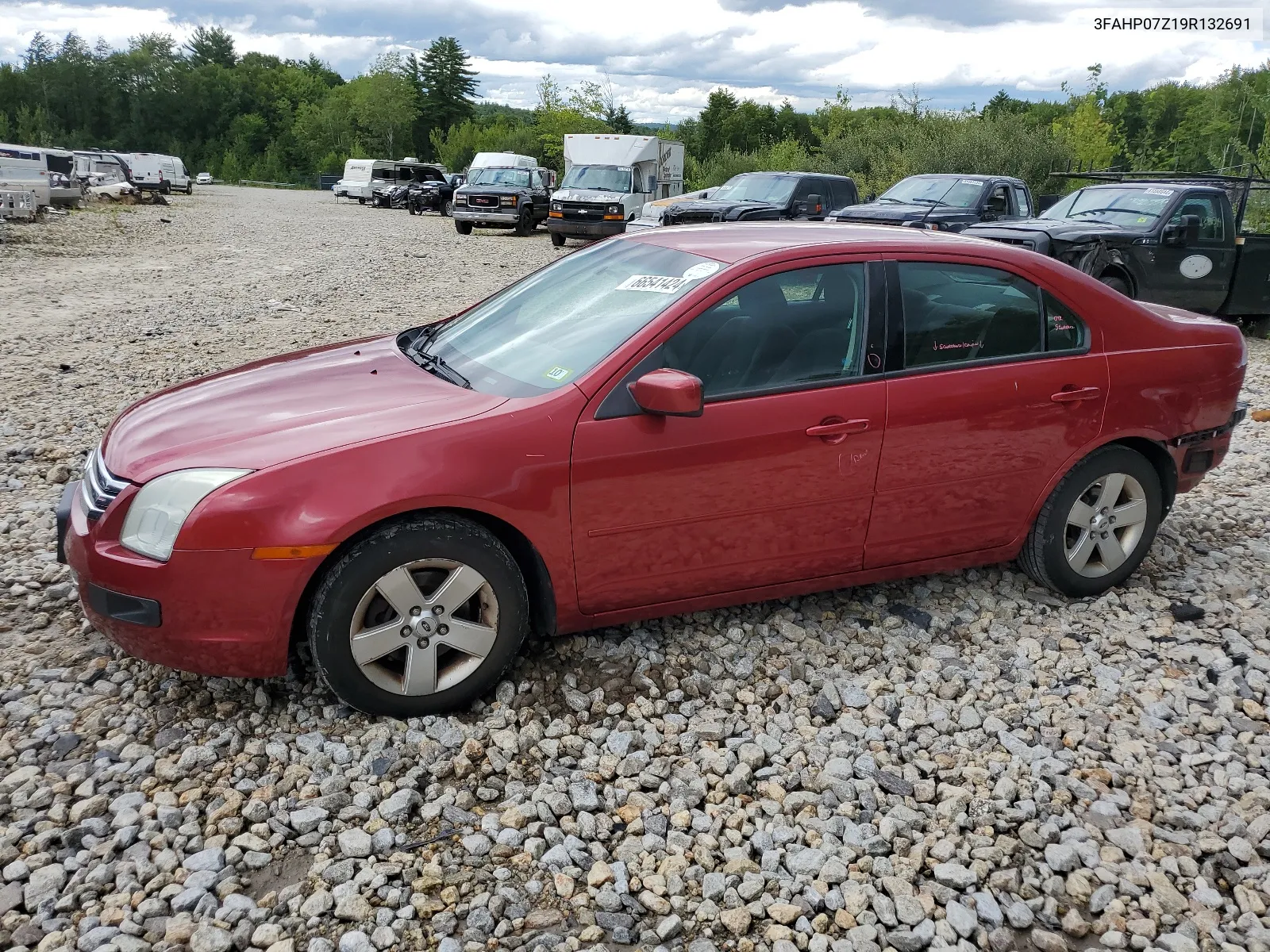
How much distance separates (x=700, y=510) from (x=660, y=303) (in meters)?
0.79

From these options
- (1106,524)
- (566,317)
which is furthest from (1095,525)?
(566,317)

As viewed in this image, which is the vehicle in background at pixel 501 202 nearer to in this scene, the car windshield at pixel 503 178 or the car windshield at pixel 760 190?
the car windshield at pixel 503 178

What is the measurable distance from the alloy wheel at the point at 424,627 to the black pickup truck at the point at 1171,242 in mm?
9389

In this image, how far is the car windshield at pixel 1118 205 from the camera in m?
11.7

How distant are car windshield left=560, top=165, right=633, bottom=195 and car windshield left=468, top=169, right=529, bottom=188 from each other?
3.38 m

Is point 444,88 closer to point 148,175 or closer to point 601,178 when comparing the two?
point 148,175

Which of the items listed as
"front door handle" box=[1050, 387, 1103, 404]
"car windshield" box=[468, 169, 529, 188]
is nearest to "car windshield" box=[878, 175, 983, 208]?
"front door handle" box=[1050, 387, 1103, 404]

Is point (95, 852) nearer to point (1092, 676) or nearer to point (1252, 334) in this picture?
point (1092, 676)

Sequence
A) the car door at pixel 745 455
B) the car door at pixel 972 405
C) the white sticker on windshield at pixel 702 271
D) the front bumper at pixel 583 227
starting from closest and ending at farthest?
the car door at pixel 745 455
the white sticker on windshield at pixel 702 271
the car door at pixel 972 405
the front bumper at pixel 583 227

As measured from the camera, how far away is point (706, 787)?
321cm

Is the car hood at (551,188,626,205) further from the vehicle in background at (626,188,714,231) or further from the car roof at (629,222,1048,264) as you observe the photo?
the car roof at (629,222,1048,264)

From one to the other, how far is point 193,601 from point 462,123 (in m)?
95.1

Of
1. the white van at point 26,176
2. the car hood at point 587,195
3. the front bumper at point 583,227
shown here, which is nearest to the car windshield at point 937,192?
the front bumper at point 583,227

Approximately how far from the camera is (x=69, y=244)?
20797mm
